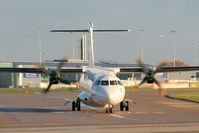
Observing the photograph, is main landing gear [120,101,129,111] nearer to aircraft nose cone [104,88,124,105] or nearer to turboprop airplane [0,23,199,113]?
turboprop airplane [0,23,199,113]

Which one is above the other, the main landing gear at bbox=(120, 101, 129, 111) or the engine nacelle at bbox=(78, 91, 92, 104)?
the engine nacelle at bbox=(78, 91, 92, 104)

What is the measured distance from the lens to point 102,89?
31.9 m

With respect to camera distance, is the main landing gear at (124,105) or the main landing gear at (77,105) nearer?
the main landing gear at (124,105)

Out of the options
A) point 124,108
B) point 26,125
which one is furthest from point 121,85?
point 26,125

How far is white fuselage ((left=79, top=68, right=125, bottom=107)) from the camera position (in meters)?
31.4

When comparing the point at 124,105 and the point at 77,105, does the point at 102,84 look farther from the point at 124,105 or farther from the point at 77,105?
the point at 77,105

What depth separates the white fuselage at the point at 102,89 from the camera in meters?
31.4

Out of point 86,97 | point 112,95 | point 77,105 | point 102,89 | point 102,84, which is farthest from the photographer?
point 77,105

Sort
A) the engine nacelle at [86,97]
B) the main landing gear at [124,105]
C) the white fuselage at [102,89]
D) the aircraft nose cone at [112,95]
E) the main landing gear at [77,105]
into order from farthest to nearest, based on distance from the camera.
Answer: the main landing gear at [77,105]
the main landing gear at [124,105]
the engine nacelle at [86,97]
the white fuselage at [102,89]
the aircraft nose cone at [112,95]

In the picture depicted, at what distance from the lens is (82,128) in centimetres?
2302

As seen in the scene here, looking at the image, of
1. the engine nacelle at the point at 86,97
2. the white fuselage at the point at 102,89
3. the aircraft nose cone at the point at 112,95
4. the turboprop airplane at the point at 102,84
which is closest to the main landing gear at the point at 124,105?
the turboprop airplane at the point at 102,84

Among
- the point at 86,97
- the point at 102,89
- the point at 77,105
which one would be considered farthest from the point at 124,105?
the point at 102,89

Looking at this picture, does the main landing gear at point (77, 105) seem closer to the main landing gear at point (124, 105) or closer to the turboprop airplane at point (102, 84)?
the turboprop airplane at point (102, 84)

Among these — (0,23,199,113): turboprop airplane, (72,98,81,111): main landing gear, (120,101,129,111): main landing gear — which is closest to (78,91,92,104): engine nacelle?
(0,23,199,113): turboprop airplane
